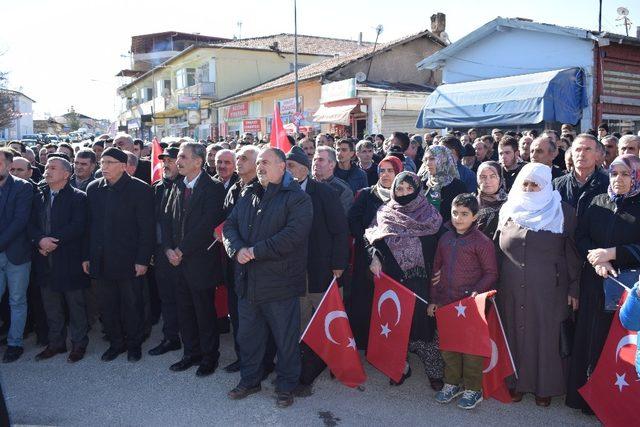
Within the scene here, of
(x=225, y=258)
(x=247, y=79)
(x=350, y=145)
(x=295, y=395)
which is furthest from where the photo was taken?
(x=247, y=79)

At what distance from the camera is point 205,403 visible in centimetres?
427

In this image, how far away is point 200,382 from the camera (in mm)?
4664

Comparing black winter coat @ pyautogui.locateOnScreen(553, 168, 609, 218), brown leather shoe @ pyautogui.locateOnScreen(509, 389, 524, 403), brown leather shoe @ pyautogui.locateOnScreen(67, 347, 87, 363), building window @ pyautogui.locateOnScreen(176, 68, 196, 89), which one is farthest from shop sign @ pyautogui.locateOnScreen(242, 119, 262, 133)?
brown leather shoe @ pyautogui.locateOnScreen(509, 389, 524, 403)

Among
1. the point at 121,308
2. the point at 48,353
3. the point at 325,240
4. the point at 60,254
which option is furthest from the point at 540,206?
the point at 48,353

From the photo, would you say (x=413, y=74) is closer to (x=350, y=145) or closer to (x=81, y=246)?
(x=350, y=145)

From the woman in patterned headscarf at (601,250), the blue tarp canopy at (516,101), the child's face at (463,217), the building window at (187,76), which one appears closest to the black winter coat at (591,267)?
the woman in patterned headscarf at (601,250)

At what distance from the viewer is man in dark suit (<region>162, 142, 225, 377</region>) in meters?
4.75

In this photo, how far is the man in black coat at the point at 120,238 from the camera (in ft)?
16.6

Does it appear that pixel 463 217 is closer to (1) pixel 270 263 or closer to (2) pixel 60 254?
(1) pixel 270 263

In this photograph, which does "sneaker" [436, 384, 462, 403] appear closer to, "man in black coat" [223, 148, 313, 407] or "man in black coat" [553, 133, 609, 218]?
"man in black coat" [223, 148, 313, 407]

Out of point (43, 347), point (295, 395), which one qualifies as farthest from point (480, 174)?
point (43, 347)

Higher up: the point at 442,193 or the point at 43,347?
the point at 442,193

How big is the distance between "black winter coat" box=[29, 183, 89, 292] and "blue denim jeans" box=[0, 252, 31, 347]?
139mm

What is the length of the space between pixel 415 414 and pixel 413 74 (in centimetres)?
2245
